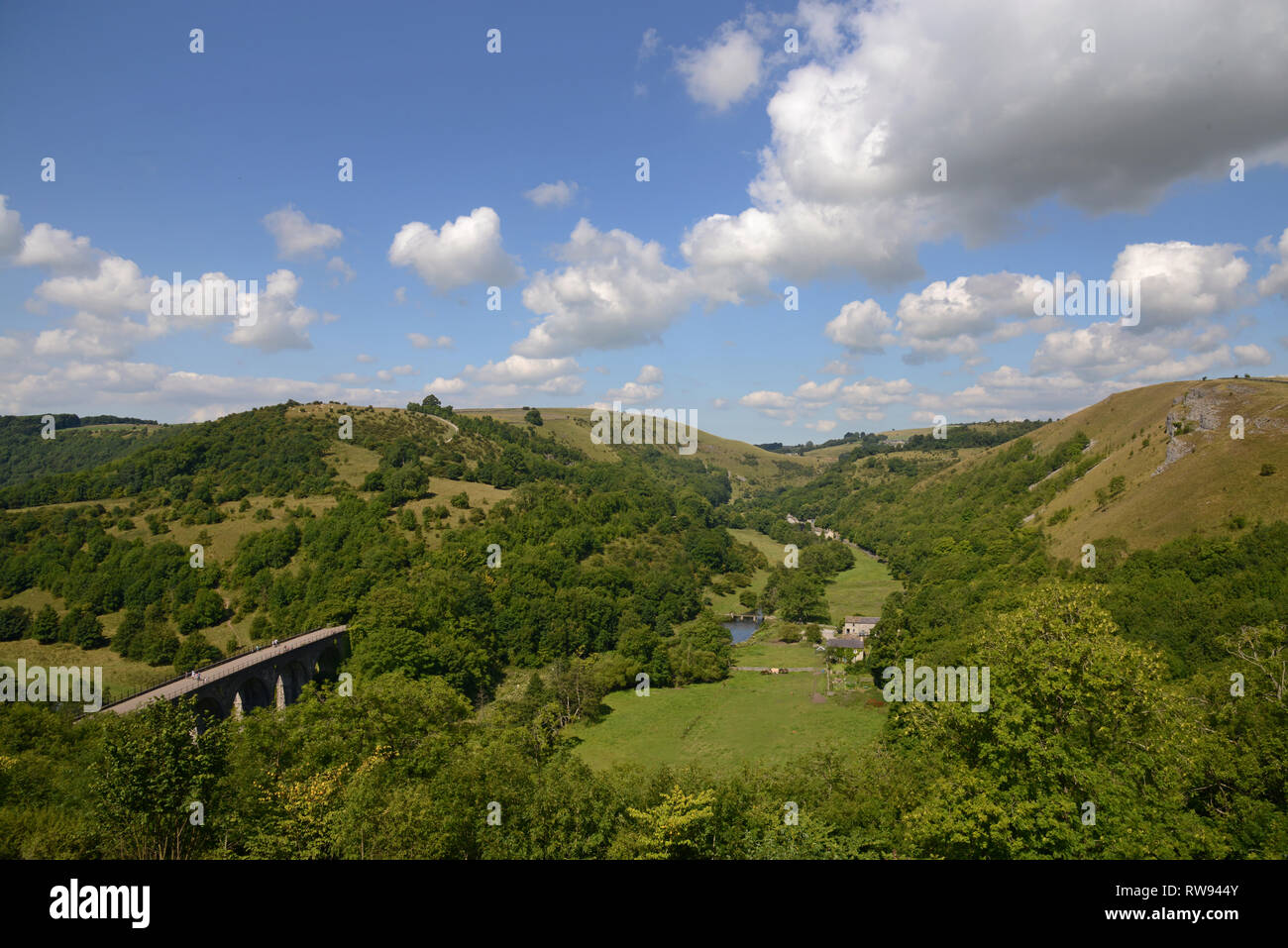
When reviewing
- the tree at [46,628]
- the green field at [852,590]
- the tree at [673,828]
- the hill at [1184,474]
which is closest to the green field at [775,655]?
the green field at [852,590]

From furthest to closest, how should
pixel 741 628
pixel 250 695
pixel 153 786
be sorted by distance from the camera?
pixel 741 628
pixel 250 695
pixel 153 786

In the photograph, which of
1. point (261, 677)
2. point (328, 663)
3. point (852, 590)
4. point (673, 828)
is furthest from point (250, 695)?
point (852, 590)

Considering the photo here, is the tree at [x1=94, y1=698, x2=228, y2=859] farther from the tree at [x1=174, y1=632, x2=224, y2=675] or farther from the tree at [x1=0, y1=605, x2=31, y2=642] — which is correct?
the tree at [x1=0, y1=605, x2=31, y2=642]

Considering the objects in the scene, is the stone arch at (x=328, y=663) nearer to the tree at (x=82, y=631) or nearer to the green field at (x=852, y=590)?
the tree at (x=82, y=631)

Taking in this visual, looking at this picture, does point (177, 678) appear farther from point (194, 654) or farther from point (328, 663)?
point (194, 654)

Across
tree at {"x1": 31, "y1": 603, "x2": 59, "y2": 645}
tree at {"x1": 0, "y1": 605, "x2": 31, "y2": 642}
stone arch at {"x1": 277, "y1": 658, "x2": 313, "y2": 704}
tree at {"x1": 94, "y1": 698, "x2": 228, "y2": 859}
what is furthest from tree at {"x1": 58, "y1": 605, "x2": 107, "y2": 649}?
tree at {"x1": 94, "y1": 698, "x2": 228, "y2": 859}

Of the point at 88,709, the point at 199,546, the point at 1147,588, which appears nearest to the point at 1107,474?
the point at 1147,588
